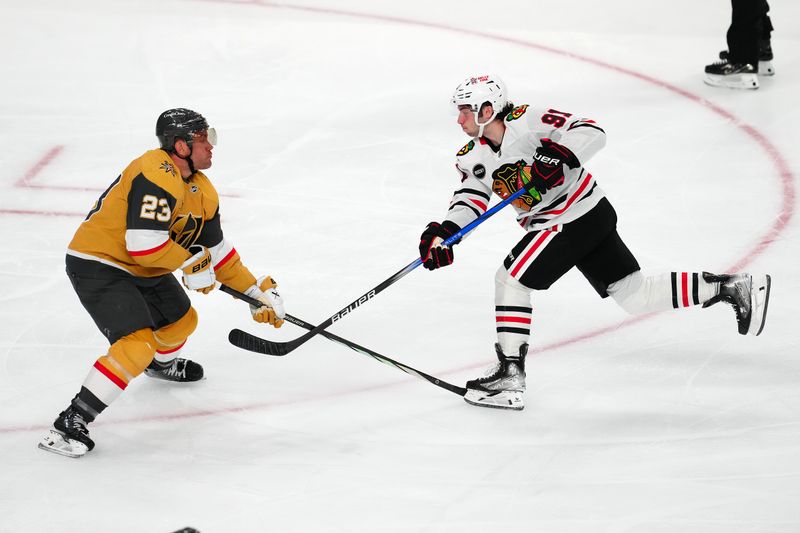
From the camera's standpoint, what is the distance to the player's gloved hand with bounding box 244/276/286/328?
354 cm

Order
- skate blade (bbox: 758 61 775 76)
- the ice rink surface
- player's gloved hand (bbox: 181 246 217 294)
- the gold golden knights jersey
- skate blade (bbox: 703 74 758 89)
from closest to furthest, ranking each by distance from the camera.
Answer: the ice rink surface < the gold golden knights jersey < player's gloved hand (bbox: 181 246 217 294) < skate blade (bbox: 703 74 758 89) < skate blade (bbox: 758 61 775 76)

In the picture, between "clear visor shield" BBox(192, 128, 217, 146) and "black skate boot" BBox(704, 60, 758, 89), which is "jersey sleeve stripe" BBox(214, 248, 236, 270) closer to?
"clear visor shield" BBox(192, 128, 217, 146)

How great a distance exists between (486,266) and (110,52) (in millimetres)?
3836

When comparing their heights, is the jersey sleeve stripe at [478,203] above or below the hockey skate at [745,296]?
above

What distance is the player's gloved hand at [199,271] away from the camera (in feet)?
10.9

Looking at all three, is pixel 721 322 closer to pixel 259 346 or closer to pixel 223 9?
pixel 259 346

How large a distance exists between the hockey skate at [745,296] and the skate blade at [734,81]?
3009 millimetres

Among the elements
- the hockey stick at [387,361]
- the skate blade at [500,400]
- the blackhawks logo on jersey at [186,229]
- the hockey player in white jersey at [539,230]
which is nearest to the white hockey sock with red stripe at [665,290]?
the hockey player in white jersey at [539,230]

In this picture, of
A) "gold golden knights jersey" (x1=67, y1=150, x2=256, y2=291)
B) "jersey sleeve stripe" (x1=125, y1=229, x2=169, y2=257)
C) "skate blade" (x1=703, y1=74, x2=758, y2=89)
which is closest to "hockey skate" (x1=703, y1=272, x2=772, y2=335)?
"gold golden knights jersey" (x1=67, y1=150, x2=256, y2=291)

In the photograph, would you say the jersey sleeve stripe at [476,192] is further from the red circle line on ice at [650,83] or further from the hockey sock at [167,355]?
the hockey sock at [167,355]

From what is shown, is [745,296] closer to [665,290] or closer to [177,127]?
[665,290]

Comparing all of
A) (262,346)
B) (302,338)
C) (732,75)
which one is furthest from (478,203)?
(732,75)

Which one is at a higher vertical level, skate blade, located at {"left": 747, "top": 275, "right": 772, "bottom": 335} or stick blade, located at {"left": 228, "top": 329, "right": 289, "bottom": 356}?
skate blade, located at {"left": 747, "top": 275, "right": 772, "bottom": 335}

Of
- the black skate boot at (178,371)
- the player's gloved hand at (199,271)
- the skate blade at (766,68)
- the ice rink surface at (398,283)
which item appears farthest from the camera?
the skate blade at (766,68)
